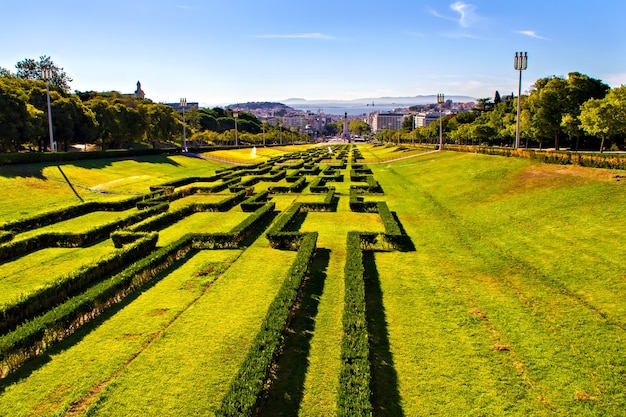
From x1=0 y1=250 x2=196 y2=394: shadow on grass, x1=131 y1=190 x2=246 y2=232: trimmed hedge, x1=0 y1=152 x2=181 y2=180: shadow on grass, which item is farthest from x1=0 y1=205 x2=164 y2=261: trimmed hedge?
x1=0 y1=152 x2=181 y2=180: shadow on grass

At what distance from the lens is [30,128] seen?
43.0 meters

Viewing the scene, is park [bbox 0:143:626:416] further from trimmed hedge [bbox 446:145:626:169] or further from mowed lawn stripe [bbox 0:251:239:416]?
trimmed hedge [bbox 446:145:626:169]

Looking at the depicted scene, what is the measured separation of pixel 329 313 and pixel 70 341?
6790mm

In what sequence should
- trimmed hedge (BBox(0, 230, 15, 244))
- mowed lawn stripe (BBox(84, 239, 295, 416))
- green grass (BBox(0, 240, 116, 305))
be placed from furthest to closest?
trimmed hedge (BBox(0, 230, 15, 244)) → green grass (BBox(0, 240, 116, 305)) → mowed lawn stripe (BBox(84, 239, 295, 416))

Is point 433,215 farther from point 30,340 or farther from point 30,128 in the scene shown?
point 30,128

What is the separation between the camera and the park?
811 cm

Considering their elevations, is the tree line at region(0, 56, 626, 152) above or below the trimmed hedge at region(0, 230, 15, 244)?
above

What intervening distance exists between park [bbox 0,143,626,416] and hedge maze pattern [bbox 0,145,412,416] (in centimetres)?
6

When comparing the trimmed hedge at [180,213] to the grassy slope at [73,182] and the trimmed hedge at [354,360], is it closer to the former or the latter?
the grassy slope at [73,182]

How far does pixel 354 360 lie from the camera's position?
8336mm

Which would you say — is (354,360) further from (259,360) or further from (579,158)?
(579,158)

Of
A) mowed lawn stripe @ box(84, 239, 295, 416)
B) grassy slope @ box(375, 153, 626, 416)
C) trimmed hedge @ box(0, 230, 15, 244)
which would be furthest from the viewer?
trimmed hedge @ box(0, 230, 15, 244)

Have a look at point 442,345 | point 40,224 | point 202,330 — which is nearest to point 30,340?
point 202,330

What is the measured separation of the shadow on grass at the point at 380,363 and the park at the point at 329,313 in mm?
41
